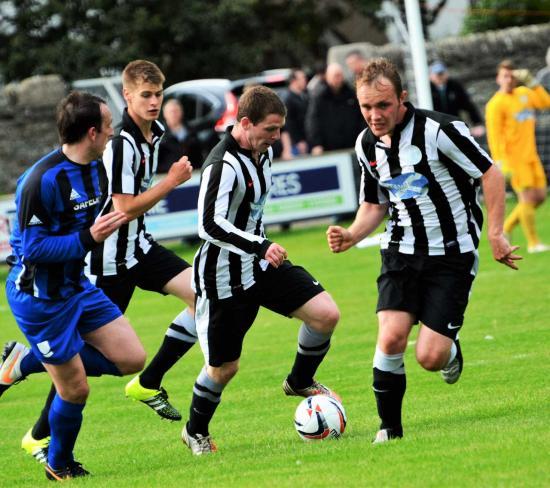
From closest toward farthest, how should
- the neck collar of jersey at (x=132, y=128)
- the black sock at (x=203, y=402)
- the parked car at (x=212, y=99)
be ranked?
the black sock at (x=203, y=402), the neck collar of jersey at (x=132, y=128), the parked car at (x=212, y=99)

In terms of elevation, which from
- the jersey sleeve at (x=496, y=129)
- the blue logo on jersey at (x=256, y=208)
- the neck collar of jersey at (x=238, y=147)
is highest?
the neck collar of jersey at (x=238, y=147)

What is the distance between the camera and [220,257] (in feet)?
25.7

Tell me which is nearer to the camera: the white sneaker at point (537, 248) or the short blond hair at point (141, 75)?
the short blond hair at point (141, 75)

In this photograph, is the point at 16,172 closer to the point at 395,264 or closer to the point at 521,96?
the point at 521,96

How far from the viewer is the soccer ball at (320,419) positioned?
787cm

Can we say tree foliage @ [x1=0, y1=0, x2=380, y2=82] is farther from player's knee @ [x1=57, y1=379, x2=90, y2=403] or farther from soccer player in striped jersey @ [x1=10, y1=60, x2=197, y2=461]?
player's knee @ [x1=57, y1=379, x2=90, y2=403]

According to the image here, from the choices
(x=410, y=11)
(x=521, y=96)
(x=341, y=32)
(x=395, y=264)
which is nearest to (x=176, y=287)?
(x=395, y=264)

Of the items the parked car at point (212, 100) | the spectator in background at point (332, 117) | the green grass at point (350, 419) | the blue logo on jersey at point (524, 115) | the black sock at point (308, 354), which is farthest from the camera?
the parked car at point (212, 100)

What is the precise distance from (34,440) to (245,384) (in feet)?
7.85

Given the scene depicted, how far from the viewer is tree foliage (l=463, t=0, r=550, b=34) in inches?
1471

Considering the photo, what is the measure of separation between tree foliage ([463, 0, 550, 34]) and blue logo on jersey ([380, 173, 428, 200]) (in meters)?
30.5

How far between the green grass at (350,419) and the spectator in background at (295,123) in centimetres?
862

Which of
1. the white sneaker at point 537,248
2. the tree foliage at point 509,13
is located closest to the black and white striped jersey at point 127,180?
the white sneaker at point 537,248

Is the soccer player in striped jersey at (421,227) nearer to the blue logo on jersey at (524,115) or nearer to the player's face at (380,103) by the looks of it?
the player's face at (380,103)
